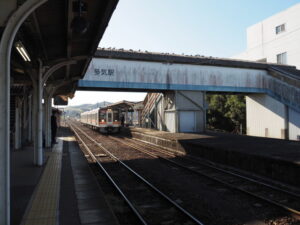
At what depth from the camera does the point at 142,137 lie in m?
23.0

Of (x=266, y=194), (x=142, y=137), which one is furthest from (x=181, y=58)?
(x=266, y=194)

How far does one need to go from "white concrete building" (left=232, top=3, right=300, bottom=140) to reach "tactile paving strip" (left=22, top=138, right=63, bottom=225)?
19.6 m

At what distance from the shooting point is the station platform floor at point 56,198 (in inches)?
185

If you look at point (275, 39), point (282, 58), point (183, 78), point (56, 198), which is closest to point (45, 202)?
point (56, 198)

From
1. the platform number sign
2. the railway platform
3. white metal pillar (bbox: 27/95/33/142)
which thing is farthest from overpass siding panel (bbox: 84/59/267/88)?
the railway platform

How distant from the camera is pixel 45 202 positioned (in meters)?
5.54

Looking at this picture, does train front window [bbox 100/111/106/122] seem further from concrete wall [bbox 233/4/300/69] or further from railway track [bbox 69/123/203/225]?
concrete wall [bbox 233/4/300/69]

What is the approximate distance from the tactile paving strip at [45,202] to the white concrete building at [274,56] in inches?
771

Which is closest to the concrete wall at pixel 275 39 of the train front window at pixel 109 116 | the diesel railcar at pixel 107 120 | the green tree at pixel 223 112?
the green tree at pixel 223 112

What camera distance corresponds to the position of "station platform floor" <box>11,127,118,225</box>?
185 inches

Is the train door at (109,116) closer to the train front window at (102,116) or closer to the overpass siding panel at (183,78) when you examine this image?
the train front window at (102,116)

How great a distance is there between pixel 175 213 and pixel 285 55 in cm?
3180

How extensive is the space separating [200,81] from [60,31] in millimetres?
16817

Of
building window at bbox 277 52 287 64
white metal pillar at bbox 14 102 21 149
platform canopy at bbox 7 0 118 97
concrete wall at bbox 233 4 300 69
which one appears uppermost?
concrete wall at bbox 233 4 300 69
